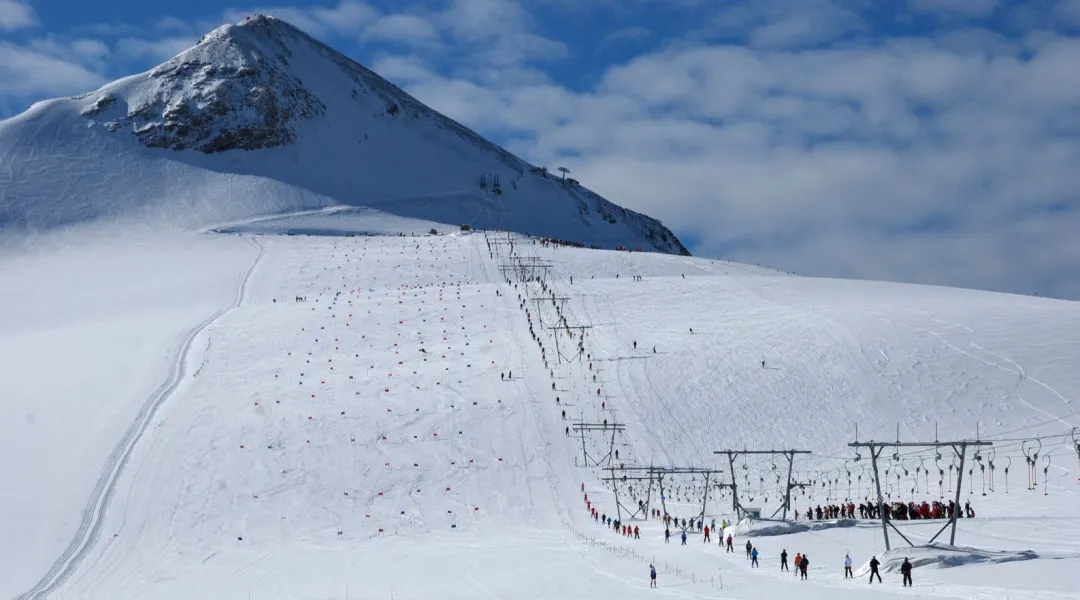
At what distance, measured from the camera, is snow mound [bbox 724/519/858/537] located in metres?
37.7

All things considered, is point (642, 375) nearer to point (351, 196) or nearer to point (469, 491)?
point (469, 491)

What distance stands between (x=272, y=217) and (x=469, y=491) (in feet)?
281

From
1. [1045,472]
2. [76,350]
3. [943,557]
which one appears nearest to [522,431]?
[1045,472]

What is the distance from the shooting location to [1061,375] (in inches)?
2272

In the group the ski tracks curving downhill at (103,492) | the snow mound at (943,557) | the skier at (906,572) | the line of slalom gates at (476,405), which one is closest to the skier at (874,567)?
A: the skier at (906,572)

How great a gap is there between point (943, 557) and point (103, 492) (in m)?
30.7

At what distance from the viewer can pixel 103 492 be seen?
44.8 m

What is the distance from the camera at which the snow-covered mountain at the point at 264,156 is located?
426 feet

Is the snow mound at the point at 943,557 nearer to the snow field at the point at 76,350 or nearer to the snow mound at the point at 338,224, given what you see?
the snow field at the point at 76,350

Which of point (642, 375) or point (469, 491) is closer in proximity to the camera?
point (469, 491)

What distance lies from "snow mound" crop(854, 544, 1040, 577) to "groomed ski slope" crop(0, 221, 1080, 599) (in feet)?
0.51

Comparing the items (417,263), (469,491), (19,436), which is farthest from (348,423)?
(417,263)

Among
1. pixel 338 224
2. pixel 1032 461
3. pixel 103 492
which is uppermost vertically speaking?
pixel 338 224

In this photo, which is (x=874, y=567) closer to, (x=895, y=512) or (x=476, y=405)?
(x=895, y=512)
